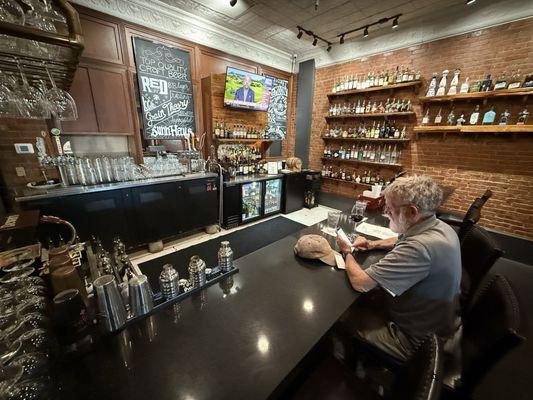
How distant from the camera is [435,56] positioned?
3.63m

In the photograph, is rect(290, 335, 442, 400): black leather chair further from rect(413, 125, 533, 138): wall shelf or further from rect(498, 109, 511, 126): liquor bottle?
rect(498, 109, 511, 126): liquor bottle

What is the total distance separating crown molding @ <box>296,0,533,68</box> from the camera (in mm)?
3008

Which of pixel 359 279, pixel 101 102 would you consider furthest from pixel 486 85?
pixel 101 102

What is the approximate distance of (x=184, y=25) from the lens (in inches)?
141

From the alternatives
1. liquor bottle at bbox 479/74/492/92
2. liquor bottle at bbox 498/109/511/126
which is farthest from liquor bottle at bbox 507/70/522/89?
liquor bottle at bbox 498/109/511/126

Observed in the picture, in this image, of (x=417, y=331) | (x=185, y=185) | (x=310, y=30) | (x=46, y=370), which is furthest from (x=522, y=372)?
(x=310, y=30)

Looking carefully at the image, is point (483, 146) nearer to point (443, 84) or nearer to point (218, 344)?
point (443, 84)

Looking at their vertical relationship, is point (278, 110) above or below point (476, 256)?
above

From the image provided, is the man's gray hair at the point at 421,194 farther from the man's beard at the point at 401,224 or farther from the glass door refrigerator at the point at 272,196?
the glass door refrigerator at the point at 272,196

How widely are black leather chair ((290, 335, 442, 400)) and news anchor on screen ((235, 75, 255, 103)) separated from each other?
428 centimetres

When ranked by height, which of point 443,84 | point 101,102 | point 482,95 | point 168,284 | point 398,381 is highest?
point 443,84

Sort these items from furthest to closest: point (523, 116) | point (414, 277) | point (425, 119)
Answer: point (425, 119)
point (523, 116)
point (414, 277)

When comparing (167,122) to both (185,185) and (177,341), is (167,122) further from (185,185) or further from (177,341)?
(177,341)

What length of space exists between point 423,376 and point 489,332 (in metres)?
0.56
